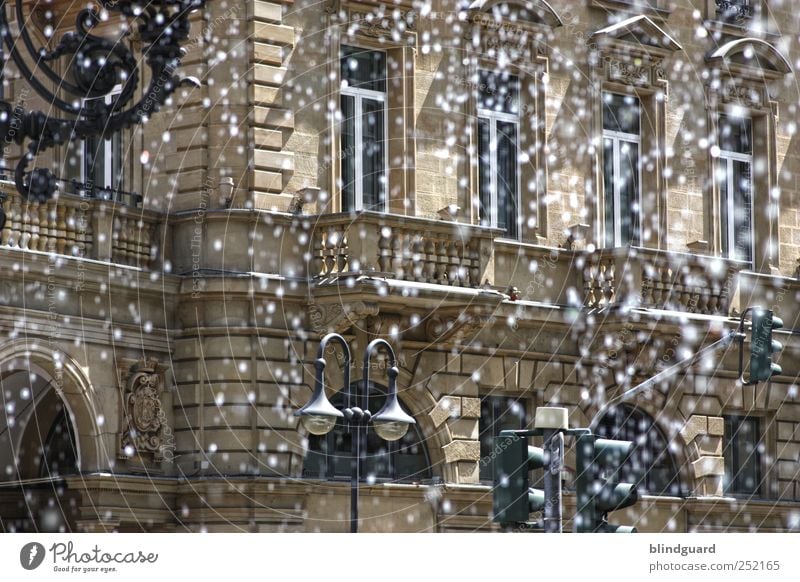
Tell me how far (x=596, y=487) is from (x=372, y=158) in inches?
501

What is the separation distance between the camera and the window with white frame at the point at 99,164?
89.2 ft

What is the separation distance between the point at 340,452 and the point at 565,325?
15.1ft

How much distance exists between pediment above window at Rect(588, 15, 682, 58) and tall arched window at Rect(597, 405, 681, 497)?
6018 millimetres

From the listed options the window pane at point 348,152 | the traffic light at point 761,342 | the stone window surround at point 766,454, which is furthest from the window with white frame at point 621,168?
the traffic light at point 761,342

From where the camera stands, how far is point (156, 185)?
26.7 m

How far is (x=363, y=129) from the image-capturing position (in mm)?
27766

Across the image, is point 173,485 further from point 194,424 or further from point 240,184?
point 240,184

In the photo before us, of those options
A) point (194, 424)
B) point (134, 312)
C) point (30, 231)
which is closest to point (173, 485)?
point (194, 424)

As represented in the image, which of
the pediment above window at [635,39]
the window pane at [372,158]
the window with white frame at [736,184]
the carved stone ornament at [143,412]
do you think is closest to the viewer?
the carved stone ornament at [143,412]

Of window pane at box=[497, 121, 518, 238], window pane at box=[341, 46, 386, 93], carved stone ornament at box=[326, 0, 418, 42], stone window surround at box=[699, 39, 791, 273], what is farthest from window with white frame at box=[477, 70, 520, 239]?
stone window surround at box=[699, 39, 791, 273]

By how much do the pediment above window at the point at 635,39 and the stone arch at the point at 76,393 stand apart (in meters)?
10.6

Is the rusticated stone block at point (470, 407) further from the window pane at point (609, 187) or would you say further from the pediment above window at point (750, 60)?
the pediment above window at point (750, 60)

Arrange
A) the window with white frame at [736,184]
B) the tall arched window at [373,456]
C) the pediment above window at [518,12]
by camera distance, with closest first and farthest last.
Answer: the tall arched window at [373,456]
the pediment above window at [518,12]
the window with white frame at [736,184]

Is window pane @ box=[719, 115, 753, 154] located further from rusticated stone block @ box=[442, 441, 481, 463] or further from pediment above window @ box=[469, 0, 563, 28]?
rusticated stone block @ box=[442, 441, 481, 463]
